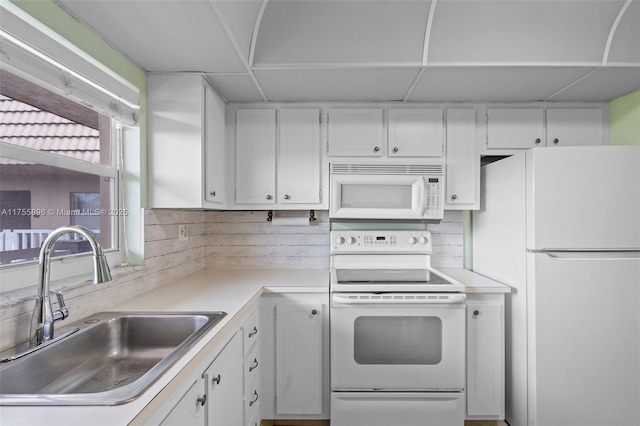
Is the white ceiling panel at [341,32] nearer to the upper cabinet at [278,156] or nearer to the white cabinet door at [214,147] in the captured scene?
the white cabinet door at [214,147]

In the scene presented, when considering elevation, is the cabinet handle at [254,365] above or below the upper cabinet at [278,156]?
below

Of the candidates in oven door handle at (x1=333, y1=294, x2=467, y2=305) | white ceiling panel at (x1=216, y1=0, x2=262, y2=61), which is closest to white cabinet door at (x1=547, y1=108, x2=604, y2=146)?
oven door handle at (x1=333, y1=294, x2=467, y2=305)

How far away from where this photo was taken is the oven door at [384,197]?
2250 millimetres

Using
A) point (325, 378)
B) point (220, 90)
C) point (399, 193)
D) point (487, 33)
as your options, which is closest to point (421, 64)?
point (487, 33)

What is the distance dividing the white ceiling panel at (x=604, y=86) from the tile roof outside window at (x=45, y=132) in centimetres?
268

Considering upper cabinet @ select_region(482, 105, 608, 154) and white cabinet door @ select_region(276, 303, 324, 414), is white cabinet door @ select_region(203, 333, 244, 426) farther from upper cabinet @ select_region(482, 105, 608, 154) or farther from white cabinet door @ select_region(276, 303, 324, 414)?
upper cabinet @ select_region(482, 105, 608, 154)

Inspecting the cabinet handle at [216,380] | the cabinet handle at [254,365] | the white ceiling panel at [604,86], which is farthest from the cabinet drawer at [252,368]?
the white ceiling panel at [604,86]

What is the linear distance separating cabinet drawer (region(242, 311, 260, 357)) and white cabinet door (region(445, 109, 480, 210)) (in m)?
1.45

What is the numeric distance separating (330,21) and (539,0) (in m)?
1.07

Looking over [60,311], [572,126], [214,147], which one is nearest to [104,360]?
[60,311]

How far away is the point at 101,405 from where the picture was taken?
2.50 ft

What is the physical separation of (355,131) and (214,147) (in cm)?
94

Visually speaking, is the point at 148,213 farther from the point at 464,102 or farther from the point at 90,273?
the point at 464,102

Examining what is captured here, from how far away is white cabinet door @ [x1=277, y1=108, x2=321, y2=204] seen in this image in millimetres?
2344
